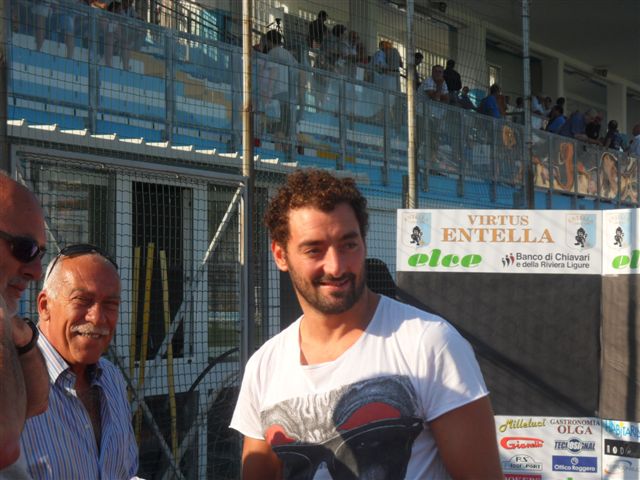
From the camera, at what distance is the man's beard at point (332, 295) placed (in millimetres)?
2867

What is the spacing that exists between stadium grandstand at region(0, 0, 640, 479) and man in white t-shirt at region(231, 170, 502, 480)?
7.47ft

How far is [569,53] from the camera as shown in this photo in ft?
83.8

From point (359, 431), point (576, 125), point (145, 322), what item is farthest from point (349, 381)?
point (576, 125)

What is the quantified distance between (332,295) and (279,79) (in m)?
4.52

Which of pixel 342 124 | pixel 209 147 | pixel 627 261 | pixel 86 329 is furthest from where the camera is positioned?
pixel 342 124

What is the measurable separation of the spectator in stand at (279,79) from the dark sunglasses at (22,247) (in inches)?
187

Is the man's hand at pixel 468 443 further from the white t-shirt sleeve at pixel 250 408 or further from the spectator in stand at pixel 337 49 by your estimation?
the spectator in stand at pixel 337 49

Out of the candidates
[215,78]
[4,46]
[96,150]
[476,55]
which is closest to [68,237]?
[96,150]

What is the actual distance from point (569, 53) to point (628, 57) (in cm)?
168

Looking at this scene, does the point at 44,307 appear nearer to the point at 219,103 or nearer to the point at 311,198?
the point at 311,198

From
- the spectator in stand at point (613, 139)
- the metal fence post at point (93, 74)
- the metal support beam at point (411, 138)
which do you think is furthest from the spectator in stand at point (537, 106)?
the metal fence post at point (93, 74)

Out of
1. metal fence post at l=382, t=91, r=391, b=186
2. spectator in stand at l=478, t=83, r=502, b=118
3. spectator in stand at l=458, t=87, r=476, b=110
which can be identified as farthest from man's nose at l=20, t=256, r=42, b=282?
spectator in stand at l=478, t=83, r=502, b=118

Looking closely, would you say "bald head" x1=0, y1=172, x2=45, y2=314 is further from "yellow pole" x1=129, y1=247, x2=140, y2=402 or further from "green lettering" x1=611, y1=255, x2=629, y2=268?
"green lettering" x1=611, y1=255, x2=629, y2=268

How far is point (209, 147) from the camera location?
23.0 feet
